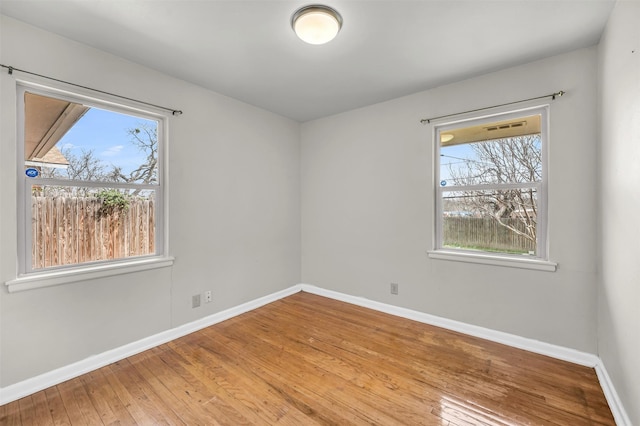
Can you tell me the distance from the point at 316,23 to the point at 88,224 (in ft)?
7.77

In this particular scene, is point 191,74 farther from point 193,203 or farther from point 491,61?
point 491,61

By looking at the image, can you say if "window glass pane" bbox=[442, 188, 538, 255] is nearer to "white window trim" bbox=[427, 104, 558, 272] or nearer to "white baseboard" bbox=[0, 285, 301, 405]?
"white window trim" bbox=[427, 104, 558, 272]

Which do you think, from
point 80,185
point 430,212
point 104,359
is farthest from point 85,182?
point 430,212

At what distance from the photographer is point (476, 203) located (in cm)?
281

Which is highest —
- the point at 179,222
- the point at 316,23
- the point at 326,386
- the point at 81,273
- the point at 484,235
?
the point at 316,23

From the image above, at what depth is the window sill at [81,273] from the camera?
1.87 m

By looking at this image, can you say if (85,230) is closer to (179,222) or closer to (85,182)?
(85,182)

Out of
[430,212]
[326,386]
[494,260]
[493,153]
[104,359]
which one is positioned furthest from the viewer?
[430,212]

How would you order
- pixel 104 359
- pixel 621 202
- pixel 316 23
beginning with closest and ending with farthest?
pixel 621 202
pixel 316 23
pixel 104 359

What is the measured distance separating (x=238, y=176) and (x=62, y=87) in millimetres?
1638

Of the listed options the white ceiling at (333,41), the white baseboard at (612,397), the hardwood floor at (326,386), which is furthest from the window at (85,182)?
the white baseboard at (612,397)

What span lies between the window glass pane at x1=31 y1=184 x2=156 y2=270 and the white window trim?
9.66ft

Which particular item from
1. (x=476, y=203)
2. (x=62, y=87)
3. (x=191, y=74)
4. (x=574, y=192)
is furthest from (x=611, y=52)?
(x=62, y=87)

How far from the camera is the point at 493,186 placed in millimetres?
2674
